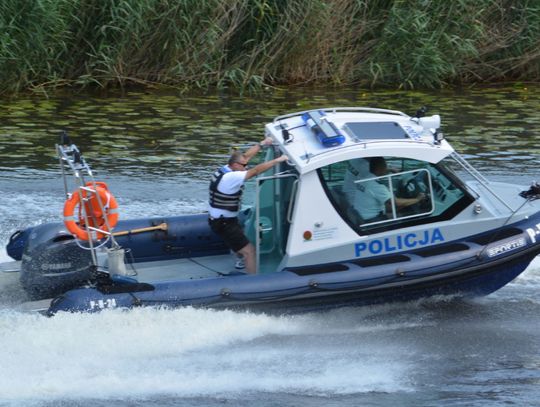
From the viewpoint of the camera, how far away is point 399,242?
A: 9.14 metres

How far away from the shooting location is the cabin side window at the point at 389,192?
898 cm

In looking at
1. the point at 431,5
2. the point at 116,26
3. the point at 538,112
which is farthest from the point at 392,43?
the point at 116,26

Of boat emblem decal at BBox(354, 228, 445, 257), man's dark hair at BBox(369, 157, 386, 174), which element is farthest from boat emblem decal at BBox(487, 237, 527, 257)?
man's dark hair at BBox(369, 157, 386, 174)

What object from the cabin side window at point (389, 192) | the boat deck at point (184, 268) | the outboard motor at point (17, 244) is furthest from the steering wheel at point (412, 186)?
the outboard motor at point (17, 244)

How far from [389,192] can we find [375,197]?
0.38 ft

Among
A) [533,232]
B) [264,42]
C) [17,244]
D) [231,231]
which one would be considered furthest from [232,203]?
[264,42]

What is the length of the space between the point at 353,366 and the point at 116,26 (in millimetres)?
8579

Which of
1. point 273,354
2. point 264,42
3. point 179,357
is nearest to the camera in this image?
point 179,357

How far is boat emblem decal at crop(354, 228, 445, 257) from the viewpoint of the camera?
9.09 m

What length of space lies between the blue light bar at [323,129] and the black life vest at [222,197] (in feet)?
2.45

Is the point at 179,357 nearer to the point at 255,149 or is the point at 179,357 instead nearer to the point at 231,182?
the point at 231,182

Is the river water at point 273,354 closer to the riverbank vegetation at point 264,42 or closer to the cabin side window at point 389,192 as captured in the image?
the cabin side window at point 389,192

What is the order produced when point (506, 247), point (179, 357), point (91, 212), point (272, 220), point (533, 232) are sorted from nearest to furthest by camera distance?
point (179, 357) → point (91, 212) → point (506, 247) → point (533, 232) → point (272, 220)

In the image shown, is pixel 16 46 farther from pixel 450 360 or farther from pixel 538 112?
pixel 450 360
